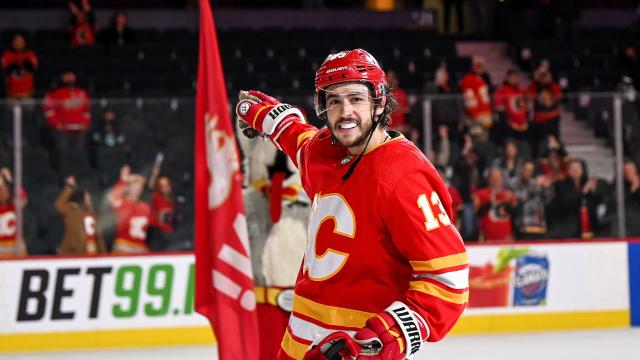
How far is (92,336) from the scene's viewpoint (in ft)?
28.1

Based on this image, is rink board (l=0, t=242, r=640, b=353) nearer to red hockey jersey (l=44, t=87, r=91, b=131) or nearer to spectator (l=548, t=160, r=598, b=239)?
red hockey jersey (l=44, t=87, r=91, b=131)

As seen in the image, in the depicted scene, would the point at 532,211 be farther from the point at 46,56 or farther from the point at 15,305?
the point at 46,56

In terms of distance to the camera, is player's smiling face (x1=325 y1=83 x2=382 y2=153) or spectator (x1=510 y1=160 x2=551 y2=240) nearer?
player's smiling face (x1=325 y1=83 x2=382 y2=153)

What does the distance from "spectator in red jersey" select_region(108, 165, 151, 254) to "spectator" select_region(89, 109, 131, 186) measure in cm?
9

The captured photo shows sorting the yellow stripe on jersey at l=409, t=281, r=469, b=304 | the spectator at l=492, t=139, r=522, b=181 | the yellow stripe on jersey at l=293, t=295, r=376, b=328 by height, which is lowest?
the yellow stripe on jersey at l=293, t=295, r=376, b=328

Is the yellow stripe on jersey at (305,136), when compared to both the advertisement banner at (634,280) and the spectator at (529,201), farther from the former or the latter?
the advertisement banner at (634,280)

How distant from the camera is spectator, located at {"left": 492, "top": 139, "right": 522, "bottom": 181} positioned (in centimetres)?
959

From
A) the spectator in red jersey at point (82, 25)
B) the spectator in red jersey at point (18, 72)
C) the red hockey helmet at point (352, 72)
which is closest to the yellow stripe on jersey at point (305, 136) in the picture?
the red hockey helmet at point (352, 72)

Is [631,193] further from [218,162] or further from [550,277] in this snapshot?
[218,162]

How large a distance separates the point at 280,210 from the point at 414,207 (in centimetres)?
297

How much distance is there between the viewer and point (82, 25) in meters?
14.4

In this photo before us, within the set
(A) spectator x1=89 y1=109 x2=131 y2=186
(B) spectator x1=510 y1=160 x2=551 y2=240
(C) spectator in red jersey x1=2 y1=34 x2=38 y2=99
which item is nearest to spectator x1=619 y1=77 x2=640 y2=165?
(B) spectator x1=510 y1=160 x2=551 y2=240

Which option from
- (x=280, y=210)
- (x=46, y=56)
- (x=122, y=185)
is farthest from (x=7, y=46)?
(x=280, y=210)

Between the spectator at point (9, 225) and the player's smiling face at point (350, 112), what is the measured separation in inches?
245
